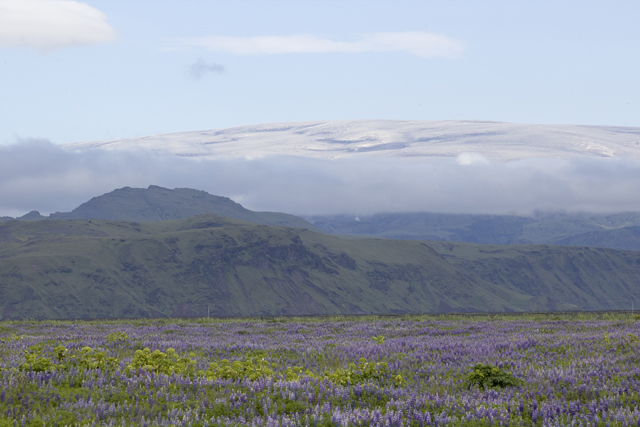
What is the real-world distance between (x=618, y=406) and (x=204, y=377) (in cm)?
831

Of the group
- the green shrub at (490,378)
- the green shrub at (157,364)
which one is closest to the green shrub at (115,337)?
the green shrub at (157,364)

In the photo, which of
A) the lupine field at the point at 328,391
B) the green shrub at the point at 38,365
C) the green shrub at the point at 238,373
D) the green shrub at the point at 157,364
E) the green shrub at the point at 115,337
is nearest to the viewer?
the lupine field at the point at 328,391

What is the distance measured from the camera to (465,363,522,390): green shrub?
525 inches

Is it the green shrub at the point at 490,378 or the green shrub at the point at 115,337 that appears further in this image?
the green shrub at the point at 115,337

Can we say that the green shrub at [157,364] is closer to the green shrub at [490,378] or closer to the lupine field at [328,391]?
the lupine field at [328,391]

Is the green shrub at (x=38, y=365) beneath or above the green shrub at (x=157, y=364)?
above

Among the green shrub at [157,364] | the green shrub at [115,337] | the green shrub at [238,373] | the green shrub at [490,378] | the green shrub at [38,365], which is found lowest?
the green shrub at [115,337]

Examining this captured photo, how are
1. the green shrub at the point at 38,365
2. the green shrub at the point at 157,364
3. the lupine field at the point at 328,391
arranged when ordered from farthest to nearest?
1. the green shrub at the point at 157,364
2. the green shrub at the point at 38,365
3. the lupine field at the point at 328,391

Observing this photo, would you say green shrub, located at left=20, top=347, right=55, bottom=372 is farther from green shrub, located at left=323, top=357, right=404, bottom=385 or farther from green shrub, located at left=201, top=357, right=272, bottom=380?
green shrub, located at left=323, top=357, right=404, bottom=385

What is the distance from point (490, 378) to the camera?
13523 millimetres

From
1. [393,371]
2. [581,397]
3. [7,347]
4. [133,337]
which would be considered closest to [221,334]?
[133,337]

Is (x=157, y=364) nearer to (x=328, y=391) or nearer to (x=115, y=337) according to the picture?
(x=328, y=391)

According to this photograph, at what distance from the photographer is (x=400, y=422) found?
10.2 metres

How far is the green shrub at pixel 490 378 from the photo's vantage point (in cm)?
1333
